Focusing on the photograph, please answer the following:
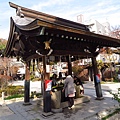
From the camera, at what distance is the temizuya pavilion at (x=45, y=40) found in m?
5.06

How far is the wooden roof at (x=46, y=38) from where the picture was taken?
499cm

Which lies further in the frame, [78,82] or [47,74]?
[78,82]

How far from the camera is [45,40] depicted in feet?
19.3

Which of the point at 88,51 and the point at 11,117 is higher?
the point at 88,51

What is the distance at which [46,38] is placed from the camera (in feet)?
19.2

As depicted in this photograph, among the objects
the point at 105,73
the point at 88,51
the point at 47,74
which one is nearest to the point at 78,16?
the point at 105,73

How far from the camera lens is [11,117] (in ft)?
20.2

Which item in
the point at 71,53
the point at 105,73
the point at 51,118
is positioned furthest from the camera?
the point at 105,73

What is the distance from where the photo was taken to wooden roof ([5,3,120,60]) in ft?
16.4

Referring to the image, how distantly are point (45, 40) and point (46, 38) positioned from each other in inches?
3.9

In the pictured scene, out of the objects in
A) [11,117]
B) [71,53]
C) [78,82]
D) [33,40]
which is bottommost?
[11,117]

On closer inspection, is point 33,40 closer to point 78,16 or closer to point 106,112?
point 106,112

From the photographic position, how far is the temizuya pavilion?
5.06m

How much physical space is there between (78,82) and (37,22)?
216 inches
